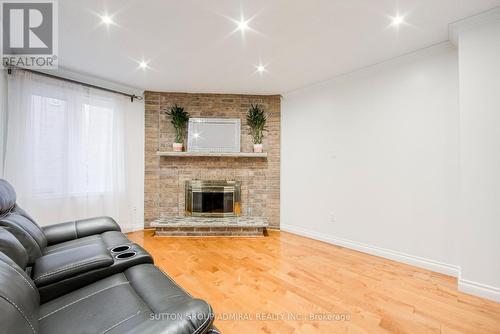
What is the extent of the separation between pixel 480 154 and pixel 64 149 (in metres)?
4.86

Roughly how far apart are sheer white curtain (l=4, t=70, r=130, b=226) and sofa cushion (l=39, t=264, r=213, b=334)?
254 centimetres

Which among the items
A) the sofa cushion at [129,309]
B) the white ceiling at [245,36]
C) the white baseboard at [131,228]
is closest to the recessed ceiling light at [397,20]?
the white ceiling at [245,36]

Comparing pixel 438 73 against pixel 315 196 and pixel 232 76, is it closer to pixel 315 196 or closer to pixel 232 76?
pixel 315 196

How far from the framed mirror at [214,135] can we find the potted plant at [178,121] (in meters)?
0.12

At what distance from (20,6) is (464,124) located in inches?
163

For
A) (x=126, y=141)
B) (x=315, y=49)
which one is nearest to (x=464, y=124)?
(x=315, y=49)

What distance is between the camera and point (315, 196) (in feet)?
12.0

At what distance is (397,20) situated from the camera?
2068mm

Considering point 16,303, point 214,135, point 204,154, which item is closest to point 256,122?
point 214,135

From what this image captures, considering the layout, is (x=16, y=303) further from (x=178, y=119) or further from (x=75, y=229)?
(x=178, y=119)

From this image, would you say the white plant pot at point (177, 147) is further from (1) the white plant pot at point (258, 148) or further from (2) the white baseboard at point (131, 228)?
(2) the white baseboard at point (131, 228)

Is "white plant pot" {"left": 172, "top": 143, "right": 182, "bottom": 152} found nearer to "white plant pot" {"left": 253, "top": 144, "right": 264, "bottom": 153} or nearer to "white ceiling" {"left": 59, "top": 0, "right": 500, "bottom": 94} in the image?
"white ceiling" {"left": 59, "top": 0, "right": 500, "bottom": 94}

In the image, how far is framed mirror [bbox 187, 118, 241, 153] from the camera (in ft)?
13.3

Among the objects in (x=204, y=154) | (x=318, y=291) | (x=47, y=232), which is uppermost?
(x=204, y=154)
